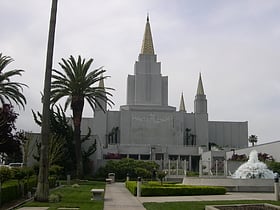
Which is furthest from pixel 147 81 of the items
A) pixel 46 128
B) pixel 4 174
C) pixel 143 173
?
pixel 46 128

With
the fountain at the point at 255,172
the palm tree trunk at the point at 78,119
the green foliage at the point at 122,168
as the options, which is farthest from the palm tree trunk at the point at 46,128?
the green foliage at the point at 122,168

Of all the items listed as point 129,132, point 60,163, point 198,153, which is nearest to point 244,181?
point 60,163

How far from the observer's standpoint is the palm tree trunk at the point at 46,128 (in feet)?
70.6

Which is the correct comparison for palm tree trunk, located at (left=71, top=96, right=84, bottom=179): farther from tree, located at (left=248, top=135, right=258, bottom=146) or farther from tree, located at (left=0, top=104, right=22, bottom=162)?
tree, located at (left=248, top=135, right=258, bottom=146)

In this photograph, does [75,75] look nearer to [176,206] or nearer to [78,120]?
[78,120]

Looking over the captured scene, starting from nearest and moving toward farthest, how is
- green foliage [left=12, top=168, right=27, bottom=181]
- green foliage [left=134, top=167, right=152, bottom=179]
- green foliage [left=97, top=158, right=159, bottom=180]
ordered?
green foliage [left=12, top=168, right=27, bottom=181] < green foliage [left=134, top=167, right=152, bottom=179] < green foliage [left=97, top=158, right=159, bottom=180]

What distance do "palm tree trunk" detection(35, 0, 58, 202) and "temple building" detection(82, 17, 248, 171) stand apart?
66.9 meters

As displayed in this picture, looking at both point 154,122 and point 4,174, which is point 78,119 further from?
point 154,122

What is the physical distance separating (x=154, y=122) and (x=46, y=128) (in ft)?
239

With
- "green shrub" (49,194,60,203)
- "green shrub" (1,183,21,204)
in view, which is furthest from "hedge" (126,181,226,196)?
"green shrub" (1,183,21,204)

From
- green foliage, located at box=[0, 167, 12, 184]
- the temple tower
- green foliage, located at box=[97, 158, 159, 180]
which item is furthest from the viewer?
the temple tower

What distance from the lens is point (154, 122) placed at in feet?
311

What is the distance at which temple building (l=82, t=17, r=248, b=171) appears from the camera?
94.5 metres

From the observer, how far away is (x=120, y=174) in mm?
56469
